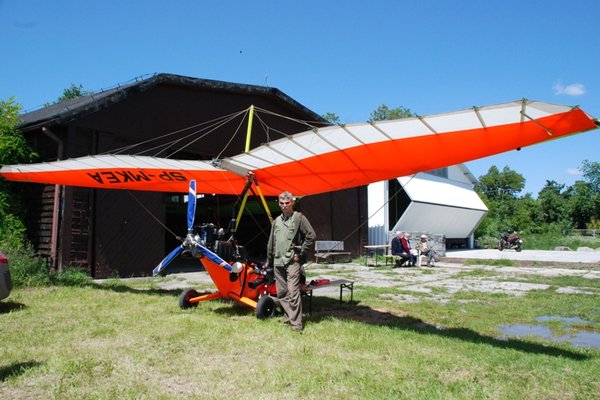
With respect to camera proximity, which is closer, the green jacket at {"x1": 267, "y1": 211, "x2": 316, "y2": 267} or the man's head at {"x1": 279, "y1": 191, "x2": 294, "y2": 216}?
the green jacket at {"x1": 267, "y1": 211, "x2": 316, "y2": 267}

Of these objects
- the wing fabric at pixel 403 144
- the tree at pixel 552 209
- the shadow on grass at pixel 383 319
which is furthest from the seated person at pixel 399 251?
the tree at pixel 552 209

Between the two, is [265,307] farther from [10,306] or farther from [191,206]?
[10,306]

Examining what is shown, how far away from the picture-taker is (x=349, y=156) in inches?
241

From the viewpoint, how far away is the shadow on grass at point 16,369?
3.78 meters

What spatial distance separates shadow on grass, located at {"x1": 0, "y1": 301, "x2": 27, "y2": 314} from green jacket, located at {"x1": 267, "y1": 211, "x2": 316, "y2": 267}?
409 centimetres

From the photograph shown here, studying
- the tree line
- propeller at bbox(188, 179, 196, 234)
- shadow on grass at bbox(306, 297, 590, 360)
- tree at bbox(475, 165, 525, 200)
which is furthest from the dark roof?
tree at bbox(475, 165, 525, 200)

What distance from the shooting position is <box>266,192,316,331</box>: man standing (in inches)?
237

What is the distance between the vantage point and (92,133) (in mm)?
11078

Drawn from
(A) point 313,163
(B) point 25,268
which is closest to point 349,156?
(A) point 313,163

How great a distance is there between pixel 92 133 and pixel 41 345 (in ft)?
24.8

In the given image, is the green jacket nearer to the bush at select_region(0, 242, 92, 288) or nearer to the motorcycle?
the bush at select_region(0, 242, 92, 288)

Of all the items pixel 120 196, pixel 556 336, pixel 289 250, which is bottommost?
pixel 556 336

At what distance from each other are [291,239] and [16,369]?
3.43 m

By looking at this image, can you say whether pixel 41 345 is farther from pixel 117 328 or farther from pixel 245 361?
pixel 245 361
